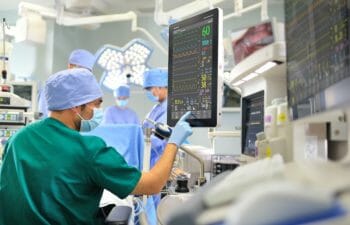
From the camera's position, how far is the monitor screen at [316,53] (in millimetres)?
965

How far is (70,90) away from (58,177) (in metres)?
0.38

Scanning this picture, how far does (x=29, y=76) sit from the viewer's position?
18.3 feet

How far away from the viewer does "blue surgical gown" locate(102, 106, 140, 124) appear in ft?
15.0

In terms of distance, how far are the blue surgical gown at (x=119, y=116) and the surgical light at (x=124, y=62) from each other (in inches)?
11.7

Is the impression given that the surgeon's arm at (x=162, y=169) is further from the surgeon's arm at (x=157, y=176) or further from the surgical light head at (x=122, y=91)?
the surgical light head at (x=122, y=91)

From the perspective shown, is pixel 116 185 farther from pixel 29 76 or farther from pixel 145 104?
pixel 29 76

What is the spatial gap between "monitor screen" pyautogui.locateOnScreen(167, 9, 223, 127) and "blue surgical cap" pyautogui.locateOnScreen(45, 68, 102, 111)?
390mm

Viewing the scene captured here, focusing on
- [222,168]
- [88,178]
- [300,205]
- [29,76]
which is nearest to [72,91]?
[88,178]

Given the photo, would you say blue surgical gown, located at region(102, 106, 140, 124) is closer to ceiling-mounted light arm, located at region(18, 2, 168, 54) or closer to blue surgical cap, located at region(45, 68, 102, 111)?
ceiling-mounted light arm, located at region(18, 2, 168, 54)

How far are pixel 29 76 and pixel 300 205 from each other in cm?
570

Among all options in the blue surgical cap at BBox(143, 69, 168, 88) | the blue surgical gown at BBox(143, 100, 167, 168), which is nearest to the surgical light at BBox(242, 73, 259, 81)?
the blue surgical gown at BBox(143, 100, 167, 168)

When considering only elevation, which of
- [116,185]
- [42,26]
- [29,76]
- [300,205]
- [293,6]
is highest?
[42,26]

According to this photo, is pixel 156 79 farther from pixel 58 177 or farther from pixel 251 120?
pixel 58 177

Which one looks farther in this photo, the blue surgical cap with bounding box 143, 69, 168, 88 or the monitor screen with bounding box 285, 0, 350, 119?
the blue surgical cap with bounding box 143, 69, 168, 88
